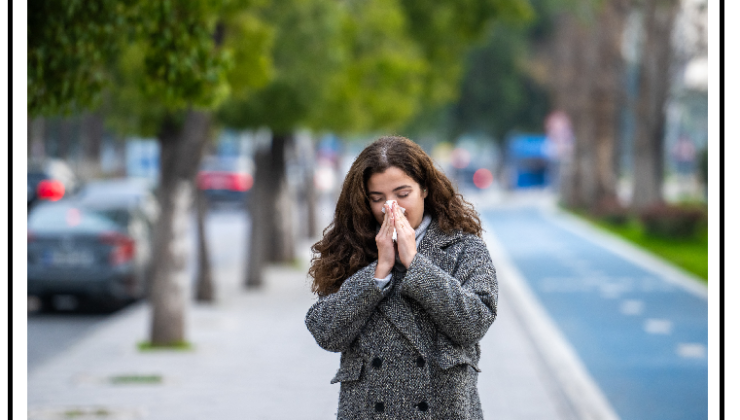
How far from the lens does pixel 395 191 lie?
10.0 feet

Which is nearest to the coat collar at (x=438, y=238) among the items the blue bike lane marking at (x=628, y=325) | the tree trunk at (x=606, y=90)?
the blue bike lane marking at (x=628, y=325)

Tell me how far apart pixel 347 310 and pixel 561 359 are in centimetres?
642

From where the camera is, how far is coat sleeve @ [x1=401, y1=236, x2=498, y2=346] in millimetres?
2885

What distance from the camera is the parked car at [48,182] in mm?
25547

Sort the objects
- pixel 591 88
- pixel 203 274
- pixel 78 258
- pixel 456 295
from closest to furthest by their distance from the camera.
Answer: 1. pixel 456 295
2. pixel 78 258
3. pixel 203 274
4. pixel 591 88

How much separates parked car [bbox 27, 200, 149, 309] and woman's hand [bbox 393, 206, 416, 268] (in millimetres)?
9723

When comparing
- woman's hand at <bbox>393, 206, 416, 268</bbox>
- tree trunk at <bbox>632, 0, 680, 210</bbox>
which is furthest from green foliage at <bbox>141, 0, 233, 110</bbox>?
tree trunk at <bbox>632, 0, 680, 210</bbox>

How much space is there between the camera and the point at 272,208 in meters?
15.9

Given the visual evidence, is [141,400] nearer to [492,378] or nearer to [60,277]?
[492,378]

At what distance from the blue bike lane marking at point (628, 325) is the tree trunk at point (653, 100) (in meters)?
4.58

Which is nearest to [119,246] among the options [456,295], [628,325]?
[628,325]

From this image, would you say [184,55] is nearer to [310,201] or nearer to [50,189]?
[310,201]

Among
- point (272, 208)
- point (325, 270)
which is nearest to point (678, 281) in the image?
point (272, 208)
